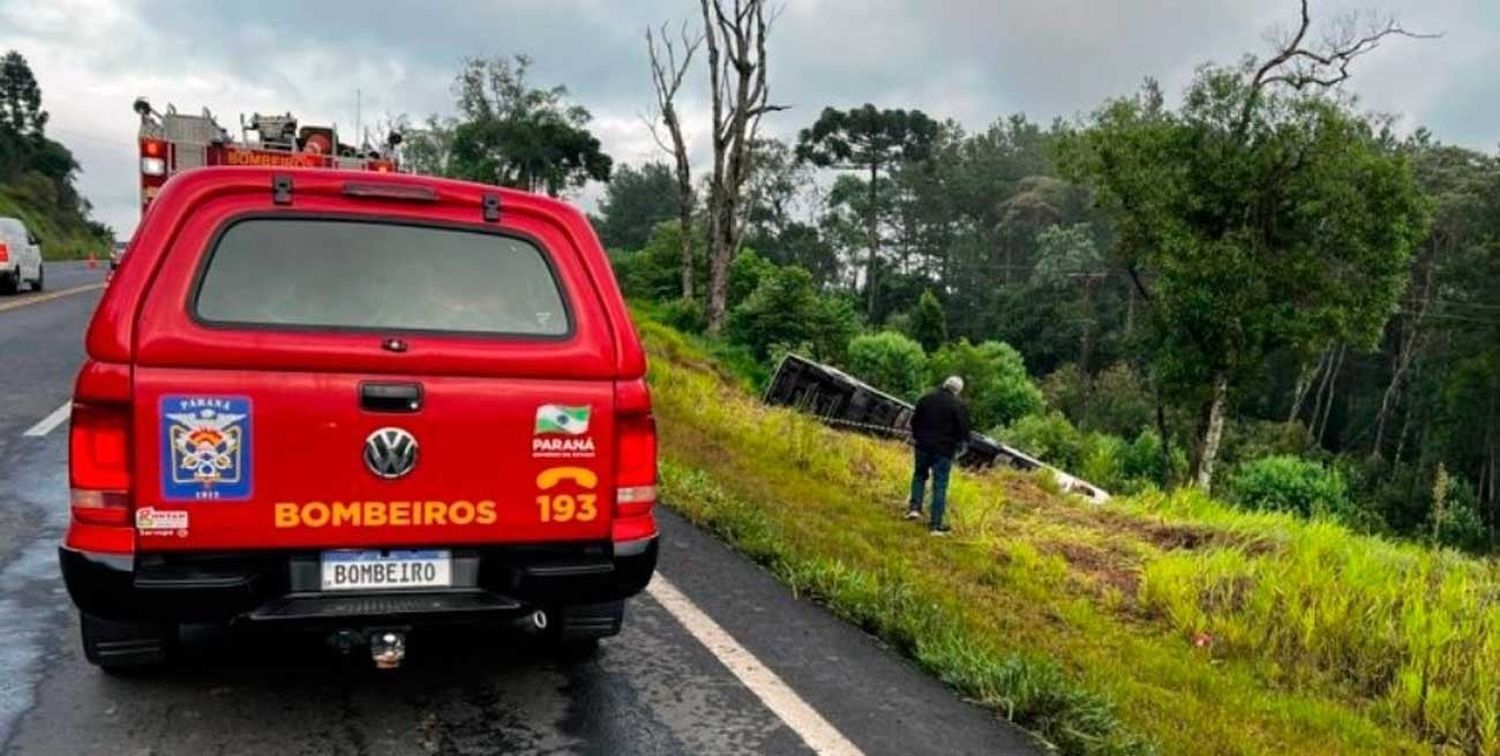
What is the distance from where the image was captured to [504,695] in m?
4.04

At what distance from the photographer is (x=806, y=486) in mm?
9836

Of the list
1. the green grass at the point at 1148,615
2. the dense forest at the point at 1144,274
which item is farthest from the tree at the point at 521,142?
the green grass at the point at 1148,615

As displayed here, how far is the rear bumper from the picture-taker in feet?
10.5

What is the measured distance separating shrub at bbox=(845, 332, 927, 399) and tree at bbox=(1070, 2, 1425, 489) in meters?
12.1

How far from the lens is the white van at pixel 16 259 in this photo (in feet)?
71.7

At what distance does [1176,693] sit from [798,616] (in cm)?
179

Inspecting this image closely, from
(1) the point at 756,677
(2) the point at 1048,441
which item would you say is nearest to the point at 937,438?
(1) the point at 756,677

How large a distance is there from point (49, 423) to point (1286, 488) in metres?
33.2

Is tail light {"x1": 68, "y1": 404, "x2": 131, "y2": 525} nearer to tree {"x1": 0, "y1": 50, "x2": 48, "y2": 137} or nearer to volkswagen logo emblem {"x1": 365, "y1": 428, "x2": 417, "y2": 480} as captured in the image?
volkswagen logo emblem {"x1": 365, "y1": 428, "x2": 417, "y2": 480}

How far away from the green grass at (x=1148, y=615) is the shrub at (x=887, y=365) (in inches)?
1049

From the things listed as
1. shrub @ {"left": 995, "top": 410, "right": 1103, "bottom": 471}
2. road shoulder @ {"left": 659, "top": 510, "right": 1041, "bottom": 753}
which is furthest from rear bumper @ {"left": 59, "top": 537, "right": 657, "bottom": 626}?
shrub @ {"left": 995, "top": 410, "right": 1103, "bottom": 471}

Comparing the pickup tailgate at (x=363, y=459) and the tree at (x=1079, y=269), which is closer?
the pickup tailgate at (x=363, y=459)

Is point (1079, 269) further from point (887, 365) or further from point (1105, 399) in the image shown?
point (887, 365)

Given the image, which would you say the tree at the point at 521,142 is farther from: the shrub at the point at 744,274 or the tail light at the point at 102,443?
the tail light at the point at 102,443
